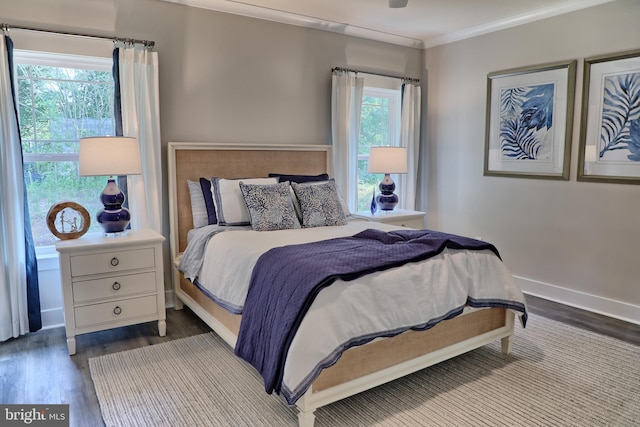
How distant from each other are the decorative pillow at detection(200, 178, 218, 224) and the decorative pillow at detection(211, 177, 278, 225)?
0.06 meters

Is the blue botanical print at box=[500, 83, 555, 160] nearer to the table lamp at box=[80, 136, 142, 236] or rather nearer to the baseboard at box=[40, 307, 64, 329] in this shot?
the table lamp at box=[80, 136, 142, 236]

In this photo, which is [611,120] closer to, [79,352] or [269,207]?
[269,207]

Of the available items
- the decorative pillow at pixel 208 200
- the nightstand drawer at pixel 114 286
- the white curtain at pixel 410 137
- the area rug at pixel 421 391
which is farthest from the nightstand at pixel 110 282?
the white curtain at pixel 410 137

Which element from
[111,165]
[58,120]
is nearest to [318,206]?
[111,165]

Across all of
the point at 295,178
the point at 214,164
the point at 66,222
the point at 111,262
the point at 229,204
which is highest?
the point at 214,164

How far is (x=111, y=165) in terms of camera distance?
294 cm

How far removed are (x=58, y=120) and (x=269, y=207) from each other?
1701 millimetres

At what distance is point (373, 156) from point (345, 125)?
43 cm

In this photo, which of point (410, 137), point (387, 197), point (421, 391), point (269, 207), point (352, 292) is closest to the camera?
point (352, 292)

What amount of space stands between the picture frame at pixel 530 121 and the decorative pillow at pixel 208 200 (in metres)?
2.73

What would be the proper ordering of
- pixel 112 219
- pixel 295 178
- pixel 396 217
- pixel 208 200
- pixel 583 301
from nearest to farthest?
pixel 112 219
pixel 208 200
pixel 583 301
pixel 295 178
pixel 396 217

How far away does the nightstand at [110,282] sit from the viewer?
9.20 feet

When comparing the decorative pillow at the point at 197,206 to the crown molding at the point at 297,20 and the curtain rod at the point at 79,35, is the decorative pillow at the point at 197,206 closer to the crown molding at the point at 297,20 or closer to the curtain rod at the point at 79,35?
the curtain rod at the point at 79,35

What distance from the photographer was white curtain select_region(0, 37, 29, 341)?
114 inches
